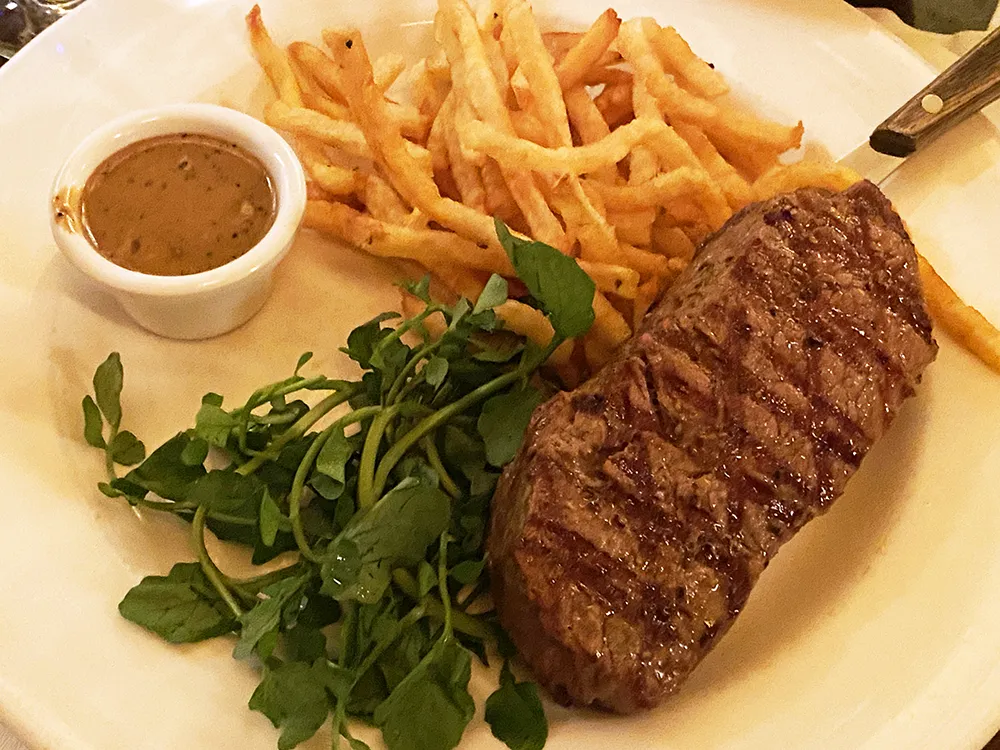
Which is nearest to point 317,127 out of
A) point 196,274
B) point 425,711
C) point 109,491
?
point 196,274

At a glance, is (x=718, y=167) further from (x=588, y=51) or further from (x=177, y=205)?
(x=177, y=205)

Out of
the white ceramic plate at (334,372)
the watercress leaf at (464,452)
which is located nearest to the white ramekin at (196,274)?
the white ceramic plate at (334,372)

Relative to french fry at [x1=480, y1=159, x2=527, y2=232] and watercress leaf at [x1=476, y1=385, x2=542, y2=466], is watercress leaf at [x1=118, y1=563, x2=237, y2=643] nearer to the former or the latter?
watercress leaf at [x1=476, y1=385, x2=542, y2=466]

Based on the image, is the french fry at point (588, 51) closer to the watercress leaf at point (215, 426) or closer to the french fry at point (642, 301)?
the french fry at point (642, 301)

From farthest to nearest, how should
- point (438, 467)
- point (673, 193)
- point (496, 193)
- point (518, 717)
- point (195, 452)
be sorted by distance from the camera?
1. point (496, 193)
2. point (673, 193)
3. point (438, 467)
4. point (195, 452)
5. point (518, 717)

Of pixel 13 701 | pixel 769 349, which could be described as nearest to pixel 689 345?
pixel 769 349

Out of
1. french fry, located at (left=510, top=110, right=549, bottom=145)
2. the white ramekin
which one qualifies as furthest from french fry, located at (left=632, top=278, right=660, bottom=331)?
the white ramekin

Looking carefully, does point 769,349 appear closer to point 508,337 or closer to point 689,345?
point 689,345

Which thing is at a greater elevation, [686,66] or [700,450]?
[686,66]
